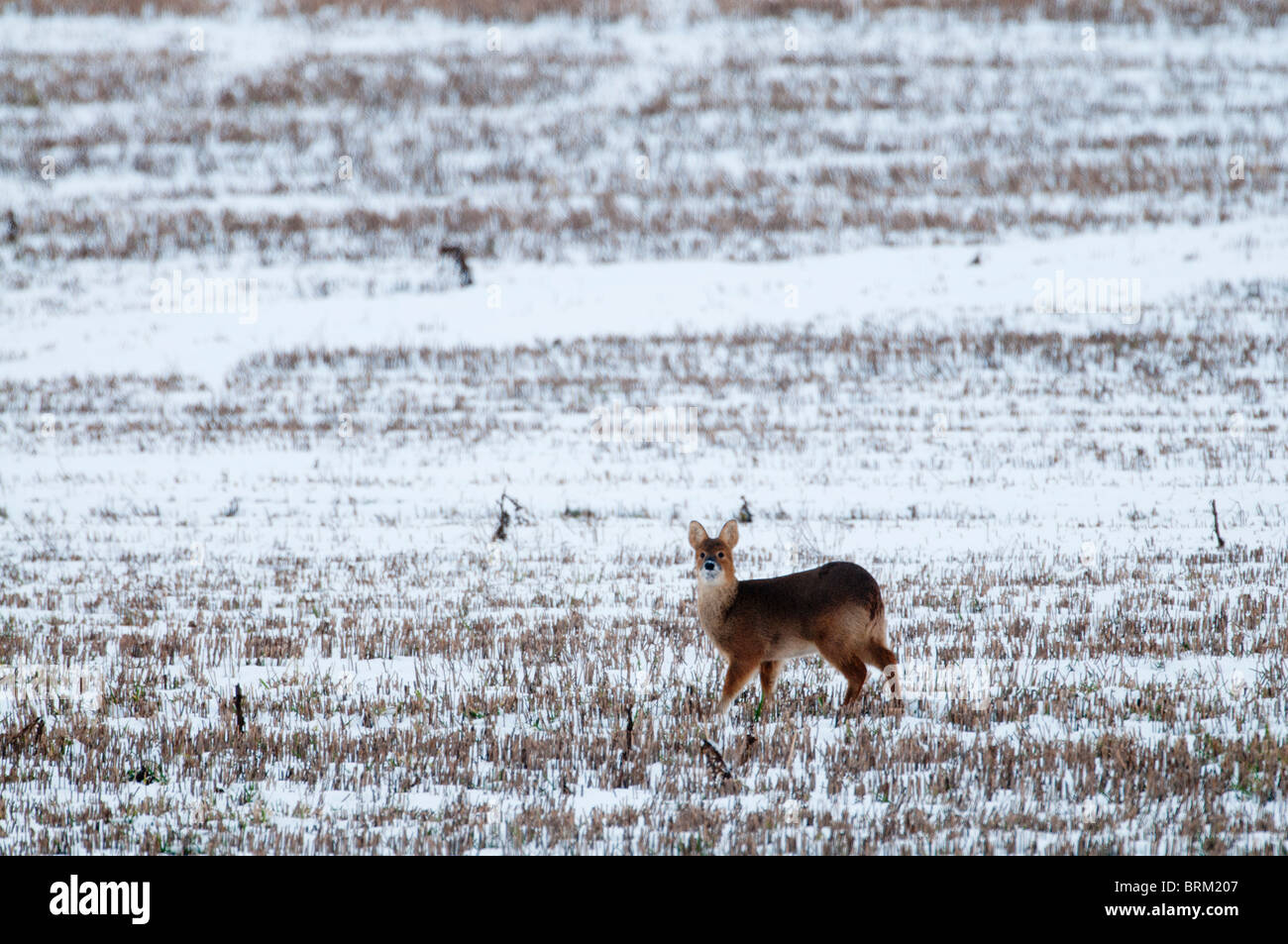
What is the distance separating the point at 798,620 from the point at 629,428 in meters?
12.1

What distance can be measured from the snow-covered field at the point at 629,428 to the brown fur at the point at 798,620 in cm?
33

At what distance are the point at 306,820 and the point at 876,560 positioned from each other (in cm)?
665

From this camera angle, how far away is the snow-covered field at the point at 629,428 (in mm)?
5766

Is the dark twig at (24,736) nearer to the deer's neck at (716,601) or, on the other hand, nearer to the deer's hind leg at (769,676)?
the deer's neck at (716,601)

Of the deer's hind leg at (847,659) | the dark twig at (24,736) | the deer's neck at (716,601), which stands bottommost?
the dark twig at (24,736)

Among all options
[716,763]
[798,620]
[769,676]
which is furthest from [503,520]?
[716,763]

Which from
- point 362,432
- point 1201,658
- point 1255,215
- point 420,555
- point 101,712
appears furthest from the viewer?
point 1255,215

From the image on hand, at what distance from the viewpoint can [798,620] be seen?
21.5 feet

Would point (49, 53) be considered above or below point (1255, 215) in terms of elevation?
above

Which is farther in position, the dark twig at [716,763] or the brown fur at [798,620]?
the brown fur at [798,620]

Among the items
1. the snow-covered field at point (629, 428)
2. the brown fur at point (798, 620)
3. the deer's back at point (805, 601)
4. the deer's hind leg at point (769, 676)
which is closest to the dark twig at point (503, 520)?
the snow-covered field at point (629, 428)

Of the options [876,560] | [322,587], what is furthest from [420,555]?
[876,560]

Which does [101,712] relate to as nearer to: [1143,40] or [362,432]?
[362,432]

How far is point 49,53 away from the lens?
4478cm
